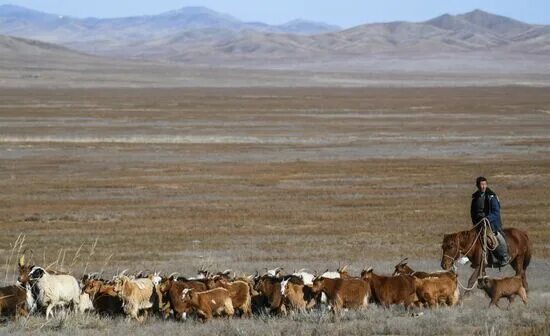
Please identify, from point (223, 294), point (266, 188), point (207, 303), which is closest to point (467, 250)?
point (223, 294)

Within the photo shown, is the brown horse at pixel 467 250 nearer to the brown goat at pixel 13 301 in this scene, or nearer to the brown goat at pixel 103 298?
the brown goat at pixel 103 298

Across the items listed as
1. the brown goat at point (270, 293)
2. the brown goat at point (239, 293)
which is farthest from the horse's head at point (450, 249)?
the brown goat at point (239, 293)

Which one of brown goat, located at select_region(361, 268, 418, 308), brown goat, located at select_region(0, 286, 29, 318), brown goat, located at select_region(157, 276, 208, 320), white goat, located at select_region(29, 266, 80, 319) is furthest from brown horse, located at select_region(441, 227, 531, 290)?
brown goat, located at select_region(0, 286, 29, 318)

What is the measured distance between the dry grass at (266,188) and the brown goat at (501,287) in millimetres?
392

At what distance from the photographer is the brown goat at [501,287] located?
1361 cm

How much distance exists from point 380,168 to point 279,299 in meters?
24.0

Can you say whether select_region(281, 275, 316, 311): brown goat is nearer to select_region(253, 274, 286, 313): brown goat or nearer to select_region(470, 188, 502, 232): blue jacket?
select_region(253, 274, 286, 313): brown goat

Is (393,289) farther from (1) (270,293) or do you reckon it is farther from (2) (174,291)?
(2) (174,291)

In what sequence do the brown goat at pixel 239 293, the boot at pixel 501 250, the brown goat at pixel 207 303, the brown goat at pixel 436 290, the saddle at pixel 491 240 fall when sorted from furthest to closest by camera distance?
the boot at pixel 501 250, the saddle at pixel 491 240, the brown goat at pixel 436 290, the brown goat at pixel 239 293, the brown goat at pixel 207 303

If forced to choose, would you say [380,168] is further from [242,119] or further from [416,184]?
[242,119]

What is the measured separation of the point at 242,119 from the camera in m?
64.3

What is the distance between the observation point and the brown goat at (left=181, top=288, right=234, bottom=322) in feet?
43.1

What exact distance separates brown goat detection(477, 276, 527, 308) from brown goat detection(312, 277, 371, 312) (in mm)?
1657

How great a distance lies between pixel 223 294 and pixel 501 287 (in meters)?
3.83
